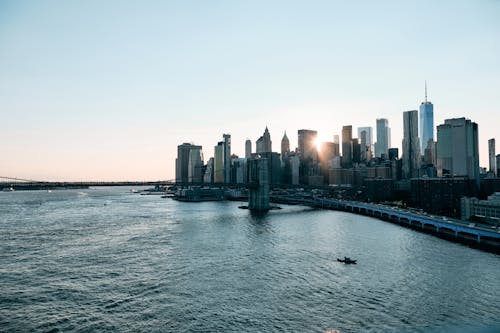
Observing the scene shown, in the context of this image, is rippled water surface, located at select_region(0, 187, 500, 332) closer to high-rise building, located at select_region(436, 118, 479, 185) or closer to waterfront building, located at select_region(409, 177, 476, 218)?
waterfront building, located at select_region(409, 177, 476, 218)

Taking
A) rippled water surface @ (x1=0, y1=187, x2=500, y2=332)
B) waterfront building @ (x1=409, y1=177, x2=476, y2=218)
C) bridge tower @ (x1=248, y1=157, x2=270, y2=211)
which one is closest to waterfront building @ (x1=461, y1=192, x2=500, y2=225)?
waterfront building @ (x1=409, y1=177, x2=476, y2=218)

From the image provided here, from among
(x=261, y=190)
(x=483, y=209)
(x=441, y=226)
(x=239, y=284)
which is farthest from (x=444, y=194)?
(x=239, y=284)

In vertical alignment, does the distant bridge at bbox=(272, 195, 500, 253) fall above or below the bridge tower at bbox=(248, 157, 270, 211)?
below

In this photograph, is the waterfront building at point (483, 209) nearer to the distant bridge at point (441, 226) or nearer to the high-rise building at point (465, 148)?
the distant bridge at point (441, 226)

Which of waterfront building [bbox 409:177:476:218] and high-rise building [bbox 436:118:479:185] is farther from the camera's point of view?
high-rise building [bbox 436:118:479:185]

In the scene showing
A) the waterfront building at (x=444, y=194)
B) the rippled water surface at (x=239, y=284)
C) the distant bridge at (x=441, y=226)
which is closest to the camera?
the rippled water surface at (x=239, y=284)

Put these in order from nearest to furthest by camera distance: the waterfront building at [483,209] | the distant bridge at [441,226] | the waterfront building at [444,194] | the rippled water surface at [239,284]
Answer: the rippled water surface at [239,284]
the distant bridge at [441,226]
the waterfront building at [483,209]
the waterfront building at [444,194]

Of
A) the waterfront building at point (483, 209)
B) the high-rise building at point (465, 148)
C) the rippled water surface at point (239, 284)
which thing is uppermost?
the high-rise building at point (465, 148)

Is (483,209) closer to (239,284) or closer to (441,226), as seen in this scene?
(441,226)

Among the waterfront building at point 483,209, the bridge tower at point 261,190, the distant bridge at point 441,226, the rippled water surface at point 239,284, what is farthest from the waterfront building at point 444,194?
the bridge tower at point 261,190
